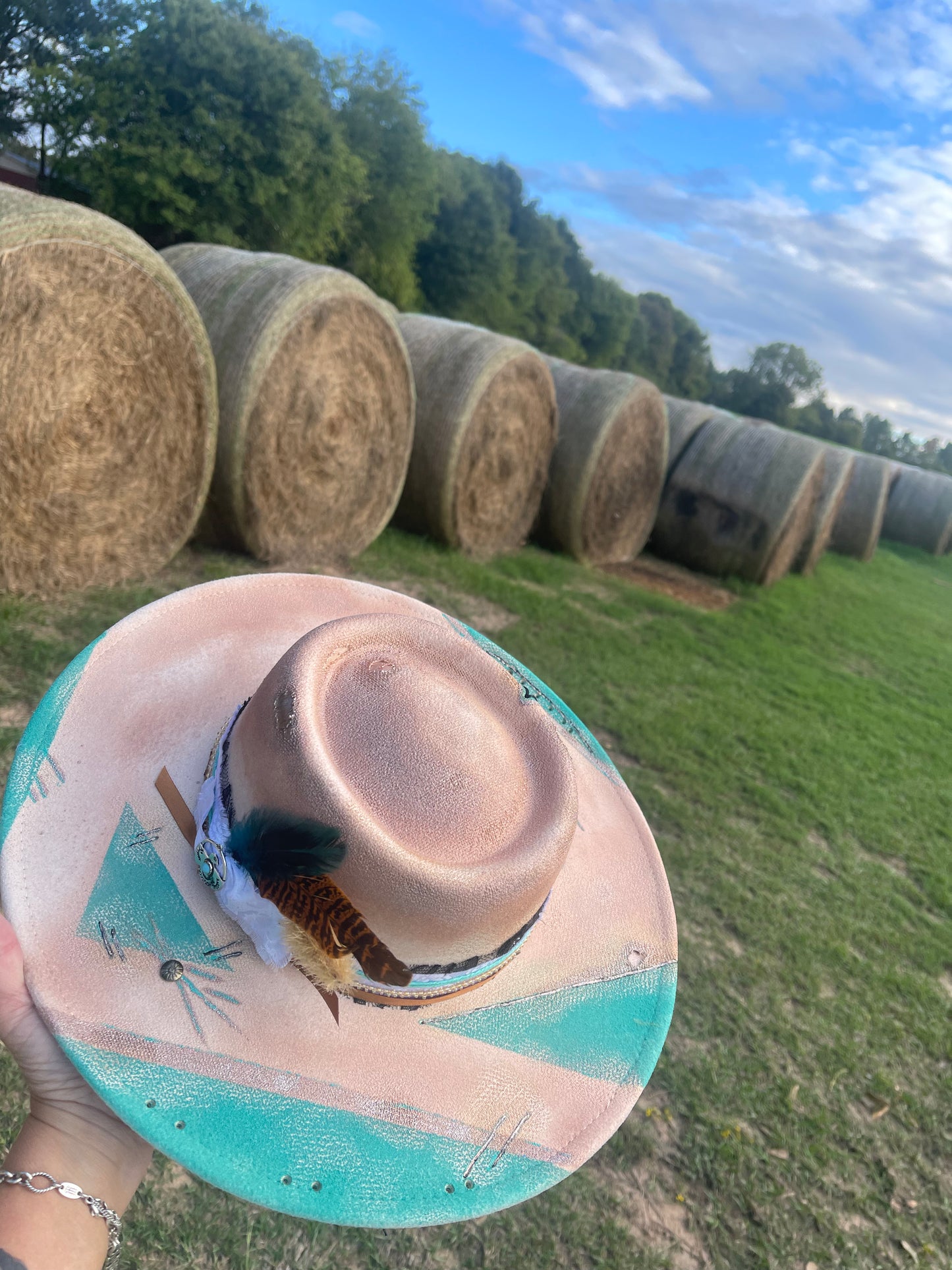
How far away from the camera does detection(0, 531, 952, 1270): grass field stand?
2.29 meters

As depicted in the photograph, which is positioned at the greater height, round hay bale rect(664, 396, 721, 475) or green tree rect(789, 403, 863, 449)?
green tree rect(789, 403, 863, 449)

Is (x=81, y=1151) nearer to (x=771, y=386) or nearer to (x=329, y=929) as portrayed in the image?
(x=329, y=929)

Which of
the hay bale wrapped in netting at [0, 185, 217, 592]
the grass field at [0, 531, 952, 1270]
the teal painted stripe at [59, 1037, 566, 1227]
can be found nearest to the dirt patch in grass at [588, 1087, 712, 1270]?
the grass field at [0, 531, 952, 1270]

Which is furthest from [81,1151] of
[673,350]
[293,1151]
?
[673,350]

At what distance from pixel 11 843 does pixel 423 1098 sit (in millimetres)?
699

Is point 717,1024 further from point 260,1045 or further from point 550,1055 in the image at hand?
point 260,1045

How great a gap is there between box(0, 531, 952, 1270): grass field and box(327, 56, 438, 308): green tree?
25.0 metres

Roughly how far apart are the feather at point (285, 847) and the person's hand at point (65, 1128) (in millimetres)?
342

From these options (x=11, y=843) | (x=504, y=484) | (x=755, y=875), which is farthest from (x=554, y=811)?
(x=504, y=484)

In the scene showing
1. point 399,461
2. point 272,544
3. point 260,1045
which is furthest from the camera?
point 399,461

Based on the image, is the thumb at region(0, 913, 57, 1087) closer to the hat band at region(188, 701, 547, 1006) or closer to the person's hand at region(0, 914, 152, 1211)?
the person's hand at region(0, 914, 152, 1211)

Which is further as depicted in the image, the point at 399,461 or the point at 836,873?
the point at 399,461

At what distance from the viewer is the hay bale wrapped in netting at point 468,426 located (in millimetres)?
7285

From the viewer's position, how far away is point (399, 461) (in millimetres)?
6910
